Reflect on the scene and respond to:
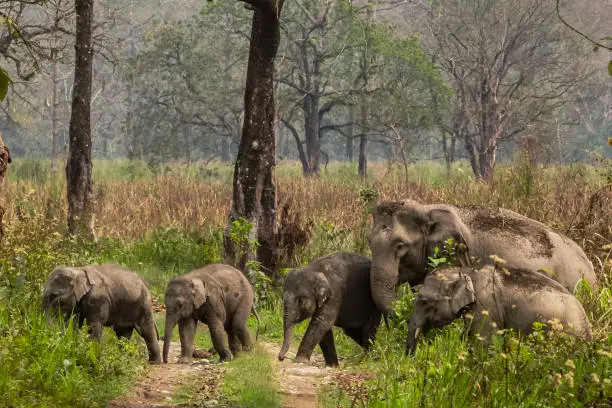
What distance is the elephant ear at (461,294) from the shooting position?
293 inches

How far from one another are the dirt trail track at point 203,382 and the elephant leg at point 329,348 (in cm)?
14

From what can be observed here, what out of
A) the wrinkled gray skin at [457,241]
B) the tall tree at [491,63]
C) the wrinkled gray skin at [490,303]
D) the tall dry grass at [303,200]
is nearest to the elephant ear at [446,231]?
the wrinkled gray skin at [457,241]

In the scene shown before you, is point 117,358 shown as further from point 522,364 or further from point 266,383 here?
point 522,364

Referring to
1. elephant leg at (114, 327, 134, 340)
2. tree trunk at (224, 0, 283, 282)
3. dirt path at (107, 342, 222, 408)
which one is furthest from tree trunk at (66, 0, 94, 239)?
dirt path at (107, 342, 222, 408)

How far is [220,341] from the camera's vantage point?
31.6ft

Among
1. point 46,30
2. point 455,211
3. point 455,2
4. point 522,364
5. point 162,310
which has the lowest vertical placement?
point 162,310

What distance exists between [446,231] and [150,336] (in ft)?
10.5

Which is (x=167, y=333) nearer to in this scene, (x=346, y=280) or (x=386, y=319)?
(x=346, y=280)

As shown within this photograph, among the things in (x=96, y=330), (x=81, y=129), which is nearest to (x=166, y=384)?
(x=96, y=330)

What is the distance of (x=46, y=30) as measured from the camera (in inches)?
819

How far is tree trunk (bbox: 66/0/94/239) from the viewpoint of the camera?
1650cm

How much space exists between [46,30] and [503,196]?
11476 millimetres

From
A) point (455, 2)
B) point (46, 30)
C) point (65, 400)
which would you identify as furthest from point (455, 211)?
point (455, 2)

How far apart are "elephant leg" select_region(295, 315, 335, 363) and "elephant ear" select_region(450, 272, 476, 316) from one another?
1.87m
